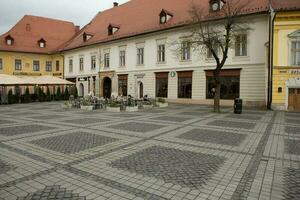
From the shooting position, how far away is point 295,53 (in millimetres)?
19312

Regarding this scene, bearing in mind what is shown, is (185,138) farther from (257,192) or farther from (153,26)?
(153,26)

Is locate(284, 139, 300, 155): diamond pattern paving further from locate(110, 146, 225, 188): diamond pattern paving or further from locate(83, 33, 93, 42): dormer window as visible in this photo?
locate(83, 33, 93, 42): dormer window

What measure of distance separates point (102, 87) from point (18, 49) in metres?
15.3

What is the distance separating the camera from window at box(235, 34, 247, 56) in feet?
71.7

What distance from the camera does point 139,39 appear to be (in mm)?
29641

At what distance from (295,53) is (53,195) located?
20305 mm

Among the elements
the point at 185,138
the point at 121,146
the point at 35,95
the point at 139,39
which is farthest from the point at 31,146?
the point at 35,95

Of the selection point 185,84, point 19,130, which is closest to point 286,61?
point 185,84

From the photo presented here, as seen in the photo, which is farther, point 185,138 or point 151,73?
point 151,73

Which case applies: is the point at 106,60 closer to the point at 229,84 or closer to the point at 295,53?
the point at 229,84

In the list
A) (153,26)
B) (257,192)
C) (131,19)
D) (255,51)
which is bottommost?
(257,192)

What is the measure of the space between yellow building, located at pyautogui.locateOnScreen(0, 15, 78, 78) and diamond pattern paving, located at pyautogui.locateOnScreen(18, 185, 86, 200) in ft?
128

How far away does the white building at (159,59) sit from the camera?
Answer: 72.2 ft

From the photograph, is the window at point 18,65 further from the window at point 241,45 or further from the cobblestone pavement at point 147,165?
the cobblestone pavement at point 147,165
